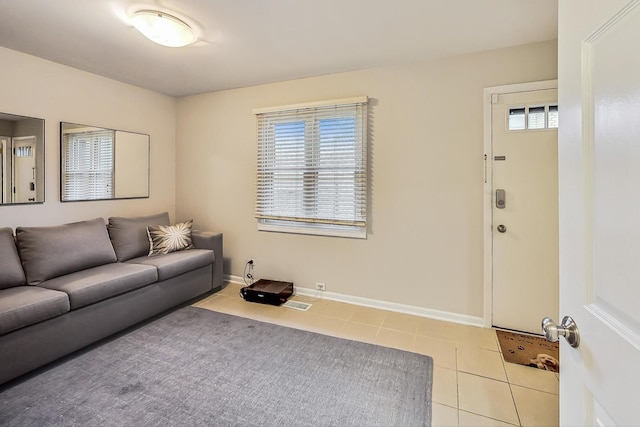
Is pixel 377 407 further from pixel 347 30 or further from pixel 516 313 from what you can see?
pixel 347 30

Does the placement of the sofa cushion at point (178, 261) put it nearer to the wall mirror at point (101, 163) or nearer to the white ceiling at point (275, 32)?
the wall mirror at point (101, 163)

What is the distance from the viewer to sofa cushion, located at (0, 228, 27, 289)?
2230 millimetres

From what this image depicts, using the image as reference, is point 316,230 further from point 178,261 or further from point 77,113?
point 77,113

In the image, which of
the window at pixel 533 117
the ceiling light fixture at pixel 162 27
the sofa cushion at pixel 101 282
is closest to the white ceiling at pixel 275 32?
the ceiling light fixture at pixel 162 27

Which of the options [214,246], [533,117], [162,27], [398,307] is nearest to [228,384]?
[398,307]

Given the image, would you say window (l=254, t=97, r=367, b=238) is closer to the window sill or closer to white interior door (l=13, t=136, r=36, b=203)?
the window sill

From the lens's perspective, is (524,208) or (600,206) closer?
(600,206)

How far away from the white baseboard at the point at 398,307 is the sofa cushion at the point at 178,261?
1099 millimetres

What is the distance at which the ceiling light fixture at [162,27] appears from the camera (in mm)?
2070

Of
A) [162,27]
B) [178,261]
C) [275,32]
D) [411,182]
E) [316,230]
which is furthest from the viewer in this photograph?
[316,230]

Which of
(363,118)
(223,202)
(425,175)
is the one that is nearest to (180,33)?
(363,118)

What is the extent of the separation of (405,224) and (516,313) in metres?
1.22

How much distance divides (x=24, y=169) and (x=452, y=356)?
4.07 metres

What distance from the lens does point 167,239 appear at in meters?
3.35
